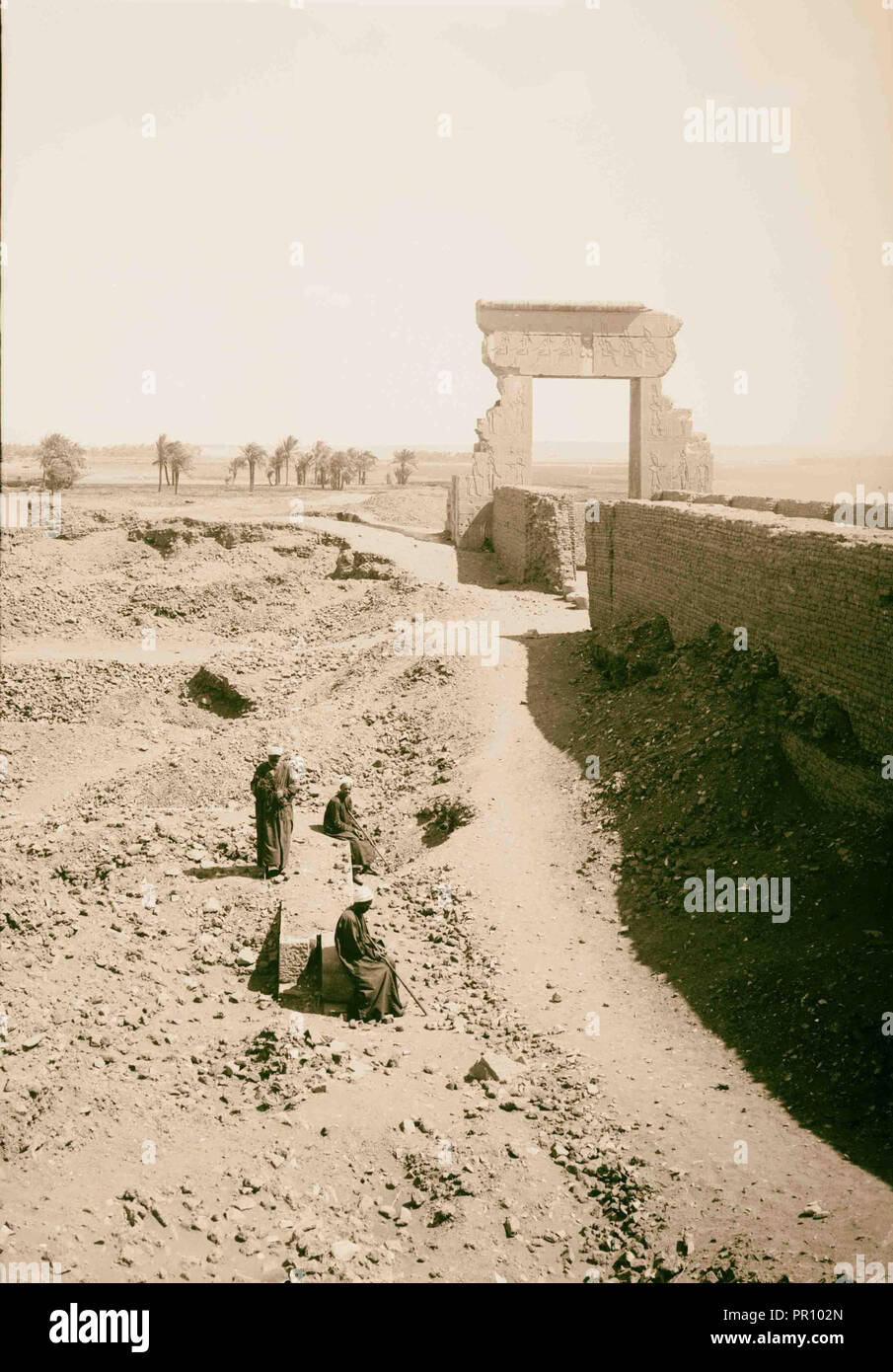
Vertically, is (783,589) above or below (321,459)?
below

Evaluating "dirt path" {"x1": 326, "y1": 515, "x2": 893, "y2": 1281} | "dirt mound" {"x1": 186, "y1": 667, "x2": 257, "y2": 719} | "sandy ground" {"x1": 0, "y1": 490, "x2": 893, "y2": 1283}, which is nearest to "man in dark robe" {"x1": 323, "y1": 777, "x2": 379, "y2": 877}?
"sandy ground" {"x1": 0, "y1": 490, "x2": 893, "y2": 1283}

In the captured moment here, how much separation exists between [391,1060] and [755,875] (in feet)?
10.8

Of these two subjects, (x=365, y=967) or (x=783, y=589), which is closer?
(x=365, y=967)

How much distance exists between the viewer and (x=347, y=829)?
12.9 meters

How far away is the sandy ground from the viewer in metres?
6.45

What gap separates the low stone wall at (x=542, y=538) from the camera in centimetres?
2117

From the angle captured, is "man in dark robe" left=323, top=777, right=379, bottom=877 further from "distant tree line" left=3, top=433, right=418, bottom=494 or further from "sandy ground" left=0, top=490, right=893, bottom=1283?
"distant tree line" left=3, top=433, right=418, bottom=494

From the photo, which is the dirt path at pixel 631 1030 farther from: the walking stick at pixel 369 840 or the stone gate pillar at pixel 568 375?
the stone gate pillar at pixel 568 375

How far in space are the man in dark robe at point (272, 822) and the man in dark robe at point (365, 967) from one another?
8.17ft

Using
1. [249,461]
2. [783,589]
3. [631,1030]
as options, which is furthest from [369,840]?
[249,461]

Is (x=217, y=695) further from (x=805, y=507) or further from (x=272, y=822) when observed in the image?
(x=805, y=507)

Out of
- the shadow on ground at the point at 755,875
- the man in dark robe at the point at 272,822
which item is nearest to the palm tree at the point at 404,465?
the shadow on ground at the point at 755,875

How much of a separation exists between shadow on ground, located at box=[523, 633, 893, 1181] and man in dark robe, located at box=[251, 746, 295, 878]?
3051mm

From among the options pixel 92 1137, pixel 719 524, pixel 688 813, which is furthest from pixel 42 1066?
pixel 719 524
